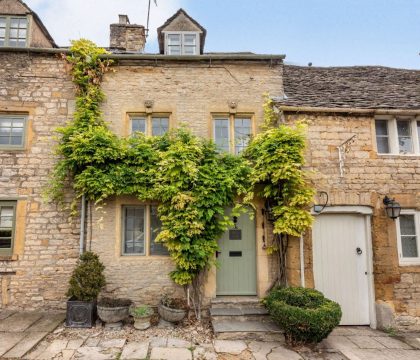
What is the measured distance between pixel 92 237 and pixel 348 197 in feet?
20.5

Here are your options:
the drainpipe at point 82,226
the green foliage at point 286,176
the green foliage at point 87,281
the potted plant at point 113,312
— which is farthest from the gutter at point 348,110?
the potted plant at point 113,312

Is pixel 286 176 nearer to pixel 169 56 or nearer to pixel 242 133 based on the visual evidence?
pixel 242 133

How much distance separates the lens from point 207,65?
7.94 m

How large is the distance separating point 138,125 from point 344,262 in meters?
6.22

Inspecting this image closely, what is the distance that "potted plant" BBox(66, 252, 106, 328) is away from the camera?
604 centimetres

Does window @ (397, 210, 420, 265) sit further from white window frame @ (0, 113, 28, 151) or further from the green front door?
white window frame @ (0, 113, 28, 151)

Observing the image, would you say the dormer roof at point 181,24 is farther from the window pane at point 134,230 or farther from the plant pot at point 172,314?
the plant pot at point 172,314

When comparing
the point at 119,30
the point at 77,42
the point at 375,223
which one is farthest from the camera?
the point at 119,30

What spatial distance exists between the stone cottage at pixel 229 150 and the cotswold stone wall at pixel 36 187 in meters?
0.03

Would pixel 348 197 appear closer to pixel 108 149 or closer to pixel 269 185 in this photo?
pixel 269 185

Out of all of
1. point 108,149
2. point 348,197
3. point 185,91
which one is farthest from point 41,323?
point 348,197

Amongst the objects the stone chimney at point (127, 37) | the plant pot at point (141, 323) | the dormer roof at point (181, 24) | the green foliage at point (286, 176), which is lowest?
the plant pot at point (141, 323)

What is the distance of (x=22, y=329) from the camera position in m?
5.75

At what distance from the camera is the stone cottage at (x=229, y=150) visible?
260 inches
